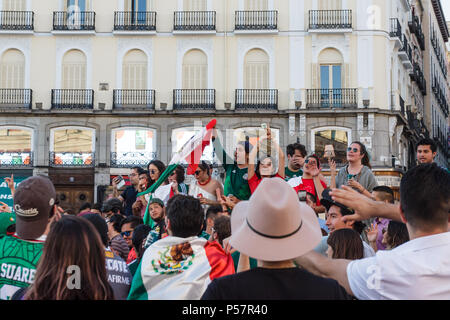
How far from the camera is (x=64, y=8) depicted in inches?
1028

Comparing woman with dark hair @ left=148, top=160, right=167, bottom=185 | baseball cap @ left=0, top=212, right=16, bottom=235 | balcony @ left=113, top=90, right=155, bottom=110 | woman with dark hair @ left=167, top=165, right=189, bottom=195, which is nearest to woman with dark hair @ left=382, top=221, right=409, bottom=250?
baseball cap @ left=0, top=212, right=16, bottom=235

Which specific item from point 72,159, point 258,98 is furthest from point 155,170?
point 72,159

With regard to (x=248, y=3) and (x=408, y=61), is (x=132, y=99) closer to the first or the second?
(x=248, y=3)

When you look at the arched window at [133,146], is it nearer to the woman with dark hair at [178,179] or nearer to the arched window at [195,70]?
the arched window at [195,70]

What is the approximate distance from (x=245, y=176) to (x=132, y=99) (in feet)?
62.0

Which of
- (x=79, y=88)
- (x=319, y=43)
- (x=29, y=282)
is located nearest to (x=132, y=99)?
(x=79, y=88)

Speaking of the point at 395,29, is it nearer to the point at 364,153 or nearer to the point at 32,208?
the point at 364,153

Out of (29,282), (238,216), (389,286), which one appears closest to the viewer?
(389,286)

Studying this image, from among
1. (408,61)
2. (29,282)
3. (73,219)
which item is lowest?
(29,282)

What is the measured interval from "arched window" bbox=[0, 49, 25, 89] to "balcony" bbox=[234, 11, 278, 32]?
9745 millimetres

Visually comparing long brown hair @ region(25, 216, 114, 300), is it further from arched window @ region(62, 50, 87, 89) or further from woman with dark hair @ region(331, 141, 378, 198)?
arched window @ region(62, 50, 87, 89)

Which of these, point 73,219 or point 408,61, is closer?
point 73,219

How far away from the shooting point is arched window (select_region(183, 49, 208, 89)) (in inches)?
1010

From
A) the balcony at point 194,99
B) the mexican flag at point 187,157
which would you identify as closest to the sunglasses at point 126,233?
the mexican flag at point 187,157
